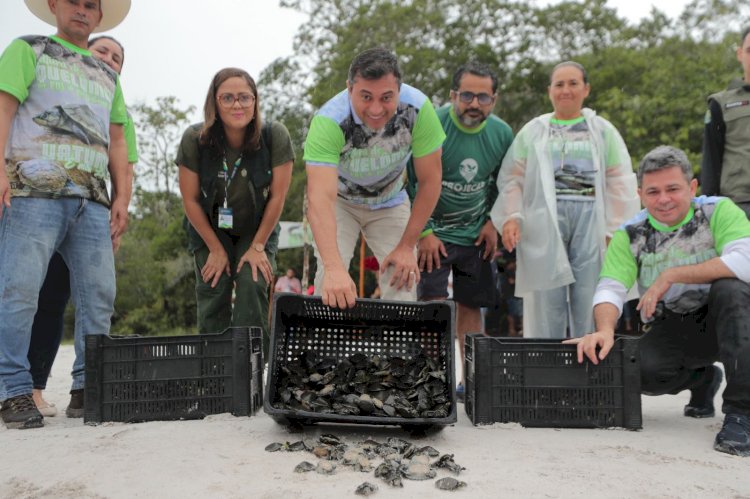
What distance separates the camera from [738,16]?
2092 cm

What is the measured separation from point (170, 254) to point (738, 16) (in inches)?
765

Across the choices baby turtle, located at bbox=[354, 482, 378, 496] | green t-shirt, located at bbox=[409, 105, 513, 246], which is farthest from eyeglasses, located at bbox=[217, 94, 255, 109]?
baby turtle, located at bbox=[354, 482, 378, 496]

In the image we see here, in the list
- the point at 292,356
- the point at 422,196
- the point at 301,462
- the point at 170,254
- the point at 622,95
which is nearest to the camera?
the point at 301,462

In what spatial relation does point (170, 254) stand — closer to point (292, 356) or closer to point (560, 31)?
point (560, 31)

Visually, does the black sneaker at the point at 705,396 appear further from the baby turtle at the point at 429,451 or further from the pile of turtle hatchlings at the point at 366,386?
the baby turtle at the point at 429,451

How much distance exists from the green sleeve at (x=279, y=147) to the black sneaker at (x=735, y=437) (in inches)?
110

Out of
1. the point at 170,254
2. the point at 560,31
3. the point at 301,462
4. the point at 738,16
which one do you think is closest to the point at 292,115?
the point at 170,254

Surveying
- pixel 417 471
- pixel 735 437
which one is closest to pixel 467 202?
pixel 735 437

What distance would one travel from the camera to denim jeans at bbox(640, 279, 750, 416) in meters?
3.20

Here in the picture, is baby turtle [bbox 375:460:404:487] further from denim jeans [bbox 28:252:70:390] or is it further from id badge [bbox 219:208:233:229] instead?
denim jeans [bbox 28:252:70:390]

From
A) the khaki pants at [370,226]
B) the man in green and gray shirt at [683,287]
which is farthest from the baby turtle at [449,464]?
the khaki pants at [370,226]

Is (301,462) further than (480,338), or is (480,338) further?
(480,338)

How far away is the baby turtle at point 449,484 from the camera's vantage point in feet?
7.95

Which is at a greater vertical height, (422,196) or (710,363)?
(422,196)
